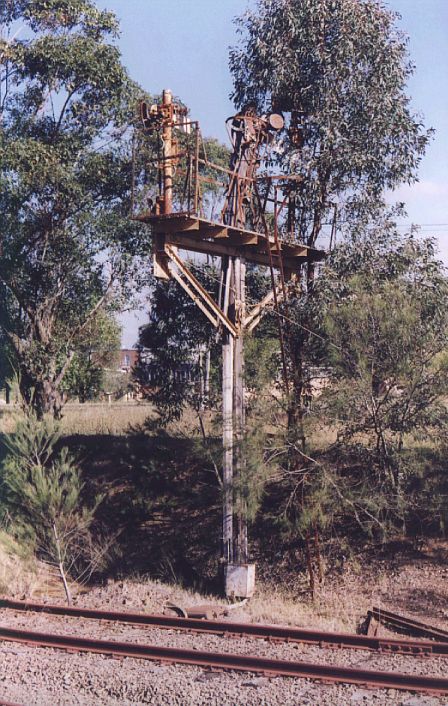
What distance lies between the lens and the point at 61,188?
19953 millimetres

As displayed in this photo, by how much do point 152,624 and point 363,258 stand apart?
7.65m

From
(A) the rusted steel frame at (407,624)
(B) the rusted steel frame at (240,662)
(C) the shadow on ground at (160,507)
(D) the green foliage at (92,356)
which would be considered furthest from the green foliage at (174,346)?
(B) the rusted steel frame at (240,662)

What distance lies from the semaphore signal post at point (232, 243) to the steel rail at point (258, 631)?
261cm

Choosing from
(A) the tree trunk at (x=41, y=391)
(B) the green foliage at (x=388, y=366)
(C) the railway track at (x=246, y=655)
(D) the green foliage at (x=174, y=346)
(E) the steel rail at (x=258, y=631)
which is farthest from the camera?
(A) the tree trunk at (x=41, y=391)

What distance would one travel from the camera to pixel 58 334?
21750 mm

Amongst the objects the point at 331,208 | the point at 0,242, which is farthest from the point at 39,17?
the point at 331,208

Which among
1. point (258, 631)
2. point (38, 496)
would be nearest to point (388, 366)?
point (258, 631)

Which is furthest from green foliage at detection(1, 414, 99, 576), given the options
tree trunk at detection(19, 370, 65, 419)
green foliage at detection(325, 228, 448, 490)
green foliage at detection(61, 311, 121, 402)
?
green foliage at detection(61, 311, 121, 402)

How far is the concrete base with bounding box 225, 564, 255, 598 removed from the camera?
46.5 feet

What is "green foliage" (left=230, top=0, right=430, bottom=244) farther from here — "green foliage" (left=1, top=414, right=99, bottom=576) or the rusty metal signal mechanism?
"green foliage" (left=1, top=414, right=99, bottom=576)

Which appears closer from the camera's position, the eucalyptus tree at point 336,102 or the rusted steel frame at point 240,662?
the rusted steel frame at point 240,662

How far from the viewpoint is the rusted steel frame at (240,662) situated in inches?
350

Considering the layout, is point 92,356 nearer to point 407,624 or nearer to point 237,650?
point 407,624

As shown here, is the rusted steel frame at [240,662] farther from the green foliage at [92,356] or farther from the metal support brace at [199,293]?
the green foliage at [92,356]
